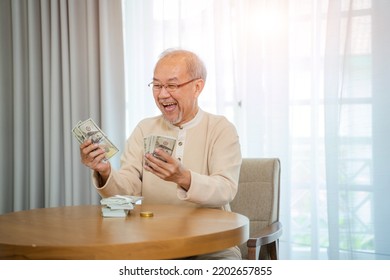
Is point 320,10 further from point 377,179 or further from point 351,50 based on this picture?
point 377,179

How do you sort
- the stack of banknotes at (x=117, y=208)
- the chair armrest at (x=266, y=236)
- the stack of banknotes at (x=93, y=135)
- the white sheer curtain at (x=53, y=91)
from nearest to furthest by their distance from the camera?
1. the stack of banknotes at (x=117, y=208)
2. the chair armrest at (x=266, y=236)
3. the stack of banknotes at (x=93, y=135)
4. the white sheer curtain at (x=53, y=91)

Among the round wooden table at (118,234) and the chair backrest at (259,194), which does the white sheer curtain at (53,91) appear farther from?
the round wooden table at (118,234)

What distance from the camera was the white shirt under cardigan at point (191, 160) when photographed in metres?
2.44

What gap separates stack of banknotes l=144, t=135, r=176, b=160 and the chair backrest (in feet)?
2.34

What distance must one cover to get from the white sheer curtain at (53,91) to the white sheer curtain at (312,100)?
68 centimetres

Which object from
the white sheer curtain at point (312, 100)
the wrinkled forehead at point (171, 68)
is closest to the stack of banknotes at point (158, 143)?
the wrinkled forehead at point (171, 68)

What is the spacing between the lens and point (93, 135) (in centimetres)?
245

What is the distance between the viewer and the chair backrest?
2.77 metres

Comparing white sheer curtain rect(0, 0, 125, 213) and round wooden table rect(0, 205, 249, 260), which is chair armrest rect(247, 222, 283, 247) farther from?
white sheer curtain rect(0, 0, 125, 213)

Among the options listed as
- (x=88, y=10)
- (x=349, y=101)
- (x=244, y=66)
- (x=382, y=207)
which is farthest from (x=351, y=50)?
(x=88, y=10)

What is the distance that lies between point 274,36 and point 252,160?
3.52ft

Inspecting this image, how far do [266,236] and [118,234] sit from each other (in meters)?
0.91

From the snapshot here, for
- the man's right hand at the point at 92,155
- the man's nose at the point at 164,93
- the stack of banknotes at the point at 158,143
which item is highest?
the man's nose at the point at 164,93

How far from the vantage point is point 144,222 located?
1.92 metres
